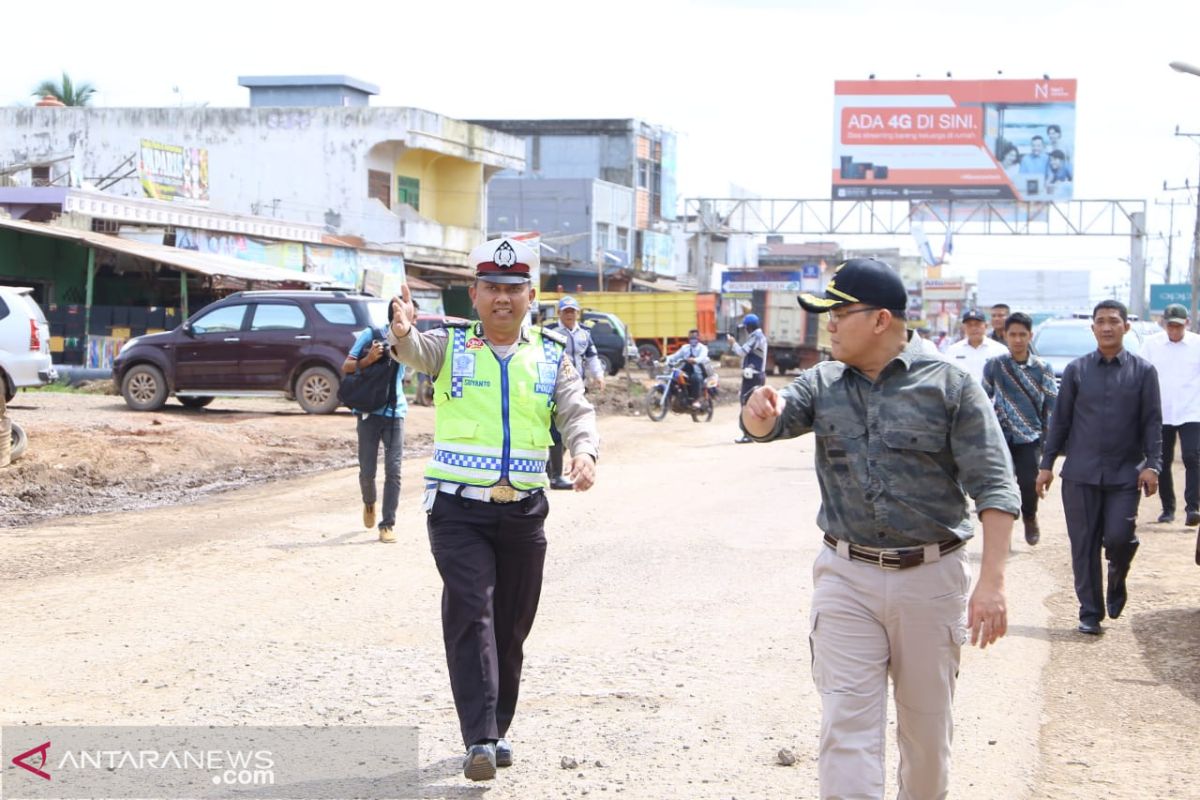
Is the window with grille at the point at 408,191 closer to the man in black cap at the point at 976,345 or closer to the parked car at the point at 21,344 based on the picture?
the parked car at the point at 21,344

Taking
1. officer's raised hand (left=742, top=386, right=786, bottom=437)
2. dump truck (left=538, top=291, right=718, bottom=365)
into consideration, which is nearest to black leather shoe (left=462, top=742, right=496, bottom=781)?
officer's raised hand (left=742, top=386, right=786, bottom=437)

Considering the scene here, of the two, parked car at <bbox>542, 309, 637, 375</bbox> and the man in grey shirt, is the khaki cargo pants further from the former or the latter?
parked car at <bbox>542, 309, 637, 375</bbox>

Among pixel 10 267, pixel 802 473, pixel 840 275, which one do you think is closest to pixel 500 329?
pixel 840 275

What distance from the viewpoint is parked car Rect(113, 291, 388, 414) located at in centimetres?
2256

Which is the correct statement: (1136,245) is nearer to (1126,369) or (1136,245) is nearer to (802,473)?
(802,473)

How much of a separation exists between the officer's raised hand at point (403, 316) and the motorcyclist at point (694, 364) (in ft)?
67.5

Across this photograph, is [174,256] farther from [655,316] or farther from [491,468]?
[491,468]

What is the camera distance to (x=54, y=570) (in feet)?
32.0

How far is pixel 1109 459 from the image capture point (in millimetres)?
8461

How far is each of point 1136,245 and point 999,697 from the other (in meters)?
61.2

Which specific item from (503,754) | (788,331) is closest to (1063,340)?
(503,754)

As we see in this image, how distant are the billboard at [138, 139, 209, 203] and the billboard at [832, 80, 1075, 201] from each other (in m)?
32.0

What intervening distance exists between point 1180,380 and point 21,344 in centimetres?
1492

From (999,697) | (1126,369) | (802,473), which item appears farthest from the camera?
(802,473)
